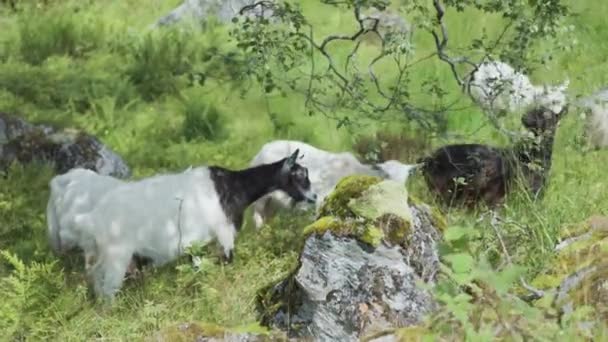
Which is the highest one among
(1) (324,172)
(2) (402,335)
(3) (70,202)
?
(2) (402,335)

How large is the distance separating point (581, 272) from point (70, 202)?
18.7ft

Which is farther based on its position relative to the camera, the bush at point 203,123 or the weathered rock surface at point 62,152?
the bush at point 203,123

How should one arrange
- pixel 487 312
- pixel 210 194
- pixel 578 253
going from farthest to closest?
pixel 210 194 → pixel 578 253 → pixel 487 312

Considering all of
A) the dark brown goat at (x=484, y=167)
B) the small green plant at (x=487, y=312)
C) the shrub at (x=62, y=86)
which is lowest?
the shrub at (x=62, y=86)

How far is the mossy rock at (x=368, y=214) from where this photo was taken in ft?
18.0

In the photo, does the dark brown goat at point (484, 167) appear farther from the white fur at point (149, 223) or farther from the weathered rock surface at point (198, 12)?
the weathered rock surface at point (198, 12)

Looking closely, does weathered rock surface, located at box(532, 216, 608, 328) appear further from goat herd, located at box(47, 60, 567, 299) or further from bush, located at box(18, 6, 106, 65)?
bush, located at box(18, 6, 106, 65)

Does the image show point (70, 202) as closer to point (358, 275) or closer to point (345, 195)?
point (345, 195)

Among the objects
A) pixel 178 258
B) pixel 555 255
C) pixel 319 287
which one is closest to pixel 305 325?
pixel 319 287

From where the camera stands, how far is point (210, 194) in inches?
356

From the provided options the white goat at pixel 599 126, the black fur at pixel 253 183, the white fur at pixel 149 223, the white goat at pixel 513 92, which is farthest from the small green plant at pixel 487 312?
the white goat at pixel 599 126

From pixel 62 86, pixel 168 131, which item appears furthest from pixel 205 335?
pixel 62 86

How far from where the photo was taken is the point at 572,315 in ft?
12.0

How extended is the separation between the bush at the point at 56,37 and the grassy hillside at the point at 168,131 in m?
0.03
